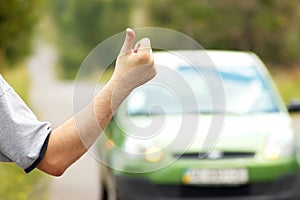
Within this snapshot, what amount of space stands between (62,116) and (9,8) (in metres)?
10.4

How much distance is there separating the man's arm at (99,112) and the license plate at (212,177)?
16.9ft

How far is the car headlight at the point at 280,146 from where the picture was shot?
7707 mm

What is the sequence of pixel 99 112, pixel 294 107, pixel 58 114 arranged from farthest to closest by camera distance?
1. pixel 58 114
2. pixel 294 107
3. pixel 99 112

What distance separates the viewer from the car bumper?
24.5ft

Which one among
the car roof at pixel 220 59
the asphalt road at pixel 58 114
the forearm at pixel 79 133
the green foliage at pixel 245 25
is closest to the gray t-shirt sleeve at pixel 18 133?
the forearm at pixel 79 133

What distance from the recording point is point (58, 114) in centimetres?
2411

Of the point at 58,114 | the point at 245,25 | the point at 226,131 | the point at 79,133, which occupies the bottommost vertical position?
the point at 245,25

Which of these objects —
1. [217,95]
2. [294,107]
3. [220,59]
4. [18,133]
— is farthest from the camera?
[220,59]

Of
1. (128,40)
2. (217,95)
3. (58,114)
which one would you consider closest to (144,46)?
(128,40)

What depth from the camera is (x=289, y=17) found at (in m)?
46.1

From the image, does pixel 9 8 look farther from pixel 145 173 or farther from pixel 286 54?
pixel 286 54

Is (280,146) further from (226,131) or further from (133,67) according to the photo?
(133,67)

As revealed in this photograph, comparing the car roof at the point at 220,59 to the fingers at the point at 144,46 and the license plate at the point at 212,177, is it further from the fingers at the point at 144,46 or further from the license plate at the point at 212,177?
the fingers at the point at 144,46

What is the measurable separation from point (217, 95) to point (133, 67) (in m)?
5.86
